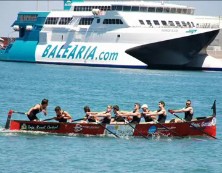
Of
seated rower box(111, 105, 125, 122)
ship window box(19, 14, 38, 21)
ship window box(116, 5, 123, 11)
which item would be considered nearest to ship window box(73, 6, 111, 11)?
ship window box(116, 5, 123, 11)

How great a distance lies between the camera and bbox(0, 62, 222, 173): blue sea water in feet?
116


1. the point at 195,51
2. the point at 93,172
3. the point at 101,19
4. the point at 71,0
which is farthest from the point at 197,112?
the point at 71,0

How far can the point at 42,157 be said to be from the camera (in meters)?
36.3

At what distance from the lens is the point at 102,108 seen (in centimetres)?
5738

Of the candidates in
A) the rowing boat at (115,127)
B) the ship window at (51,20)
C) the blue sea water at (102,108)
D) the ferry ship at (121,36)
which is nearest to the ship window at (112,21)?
the ferry ship at (121,36)

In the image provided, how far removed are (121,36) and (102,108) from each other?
41.9 m

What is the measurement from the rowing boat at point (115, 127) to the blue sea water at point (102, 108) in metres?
0.29

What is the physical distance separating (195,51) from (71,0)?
23121mm

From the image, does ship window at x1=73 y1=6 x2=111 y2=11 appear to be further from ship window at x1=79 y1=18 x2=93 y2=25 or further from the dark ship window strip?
the dark ship window strip

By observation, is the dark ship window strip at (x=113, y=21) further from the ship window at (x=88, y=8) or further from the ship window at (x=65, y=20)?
the ship window at (x=65, y=20)

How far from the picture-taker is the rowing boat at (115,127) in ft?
134

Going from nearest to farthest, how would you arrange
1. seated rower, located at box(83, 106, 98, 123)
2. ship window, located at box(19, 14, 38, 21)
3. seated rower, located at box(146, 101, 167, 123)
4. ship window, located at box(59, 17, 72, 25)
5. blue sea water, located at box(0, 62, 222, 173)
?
blue sea water, located at box(0, 62, 222, 173)
seated rower, located at box(83, 106, 98, 123)
seated rower, located at box(146, 101, 167, 123)
ship window, located at box(59, 17, 72, 25)
ship window, located at box(19, 14, 38, 21)

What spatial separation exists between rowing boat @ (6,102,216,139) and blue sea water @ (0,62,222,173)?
11.4 inches

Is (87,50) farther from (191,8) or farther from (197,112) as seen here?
(197,112)
